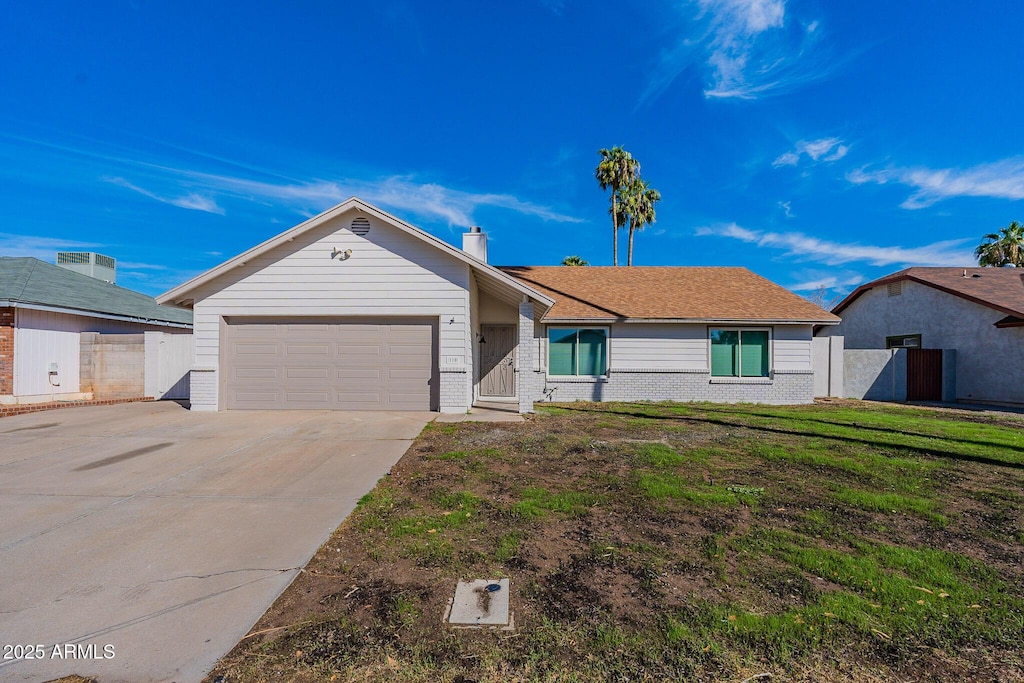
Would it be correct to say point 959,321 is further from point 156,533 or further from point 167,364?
point 167,364

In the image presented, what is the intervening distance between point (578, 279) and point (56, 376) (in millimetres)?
16413

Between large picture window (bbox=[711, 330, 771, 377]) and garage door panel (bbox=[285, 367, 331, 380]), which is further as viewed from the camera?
large picture window (bbox=[711, 330, 771, 377])

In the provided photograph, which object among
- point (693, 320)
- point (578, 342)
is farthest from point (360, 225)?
point (693, 320)

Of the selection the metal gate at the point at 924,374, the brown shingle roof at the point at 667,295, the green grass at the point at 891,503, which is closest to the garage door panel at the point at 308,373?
the brown shingle roof at the point at 667,295

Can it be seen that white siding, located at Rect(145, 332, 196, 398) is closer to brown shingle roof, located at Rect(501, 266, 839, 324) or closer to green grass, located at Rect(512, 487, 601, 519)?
brown shingle roof, located at Rect(501, 266, 839, 324)

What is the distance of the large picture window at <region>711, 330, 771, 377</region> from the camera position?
1518 cm

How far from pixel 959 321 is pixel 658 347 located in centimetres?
1148

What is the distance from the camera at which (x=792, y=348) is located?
15.1 meters

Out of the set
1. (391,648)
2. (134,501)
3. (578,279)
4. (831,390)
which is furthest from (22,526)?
(831,390)

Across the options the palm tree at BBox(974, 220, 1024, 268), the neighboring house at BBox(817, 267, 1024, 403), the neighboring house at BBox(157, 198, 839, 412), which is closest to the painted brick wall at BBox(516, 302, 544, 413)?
the neighboring house at BBox(157, 198, 839, 412)

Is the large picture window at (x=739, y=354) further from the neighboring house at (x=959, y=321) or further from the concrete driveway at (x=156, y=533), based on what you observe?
the concrete driveway at (x=156, y=533)

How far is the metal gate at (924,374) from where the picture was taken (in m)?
16.9

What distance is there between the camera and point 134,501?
520cm

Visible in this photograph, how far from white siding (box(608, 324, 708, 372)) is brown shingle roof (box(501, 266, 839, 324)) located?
52 centimetres
